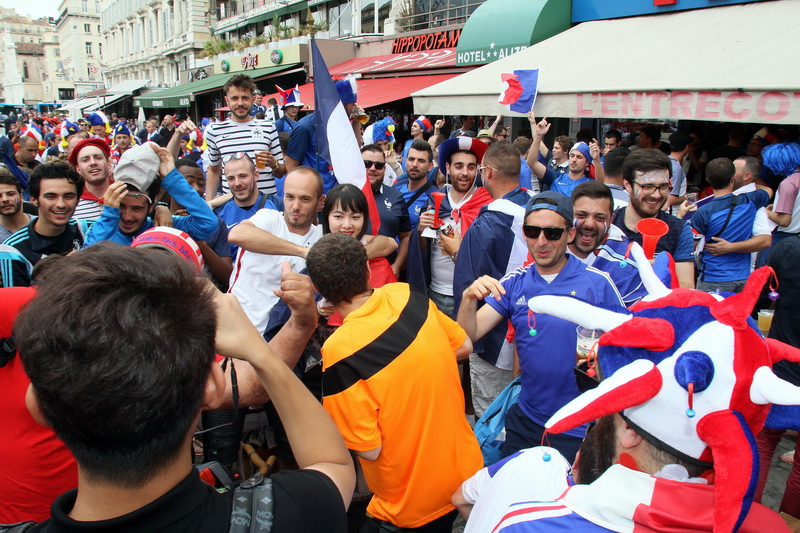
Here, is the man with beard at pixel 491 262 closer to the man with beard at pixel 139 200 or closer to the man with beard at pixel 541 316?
the man with beard at pixel 541 316

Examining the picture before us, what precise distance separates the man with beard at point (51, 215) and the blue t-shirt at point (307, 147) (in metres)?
2.40

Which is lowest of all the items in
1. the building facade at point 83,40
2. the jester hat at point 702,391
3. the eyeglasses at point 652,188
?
the jester hat at point 702,391

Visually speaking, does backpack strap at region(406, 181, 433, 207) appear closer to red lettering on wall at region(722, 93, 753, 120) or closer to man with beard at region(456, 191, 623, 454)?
man with beard at region(456, 191, 623, 454)

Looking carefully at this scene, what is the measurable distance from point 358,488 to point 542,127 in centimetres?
512

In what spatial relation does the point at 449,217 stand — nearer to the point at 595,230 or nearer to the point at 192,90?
the point at 595,230

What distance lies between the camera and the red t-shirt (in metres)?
1.97

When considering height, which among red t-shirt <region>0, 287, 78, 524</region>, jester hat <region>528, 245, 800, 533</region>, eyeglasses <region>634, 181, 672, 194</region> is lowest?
red t-shirt <region>0, 287, 78, 524</region>

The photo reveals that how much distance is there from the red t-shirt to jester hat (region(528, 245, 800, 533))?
1.91 metres

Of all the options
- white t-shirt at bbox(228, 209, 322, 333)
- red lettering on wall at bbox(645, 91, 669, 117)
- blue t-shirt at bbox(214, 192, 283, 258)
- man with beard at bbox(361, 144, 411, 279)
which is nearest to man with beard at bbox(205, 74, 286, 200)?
blue t-shirt at bbox(214, 192, 283, 258)

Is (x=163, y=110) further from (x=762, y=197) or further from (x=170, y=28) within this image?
(x=762, y=197)

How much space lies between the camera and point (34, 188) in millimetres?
3297

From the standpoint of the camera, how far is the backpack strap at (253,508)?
1.07 metres

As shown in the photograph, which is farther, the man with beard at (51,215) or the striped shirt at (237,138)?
the striped shirt at (237,138)

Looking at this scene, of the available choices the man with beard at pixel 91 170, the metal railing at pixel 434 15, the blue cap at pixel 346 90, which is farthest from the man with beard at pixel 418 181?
the metal railing at pixel 434 15
